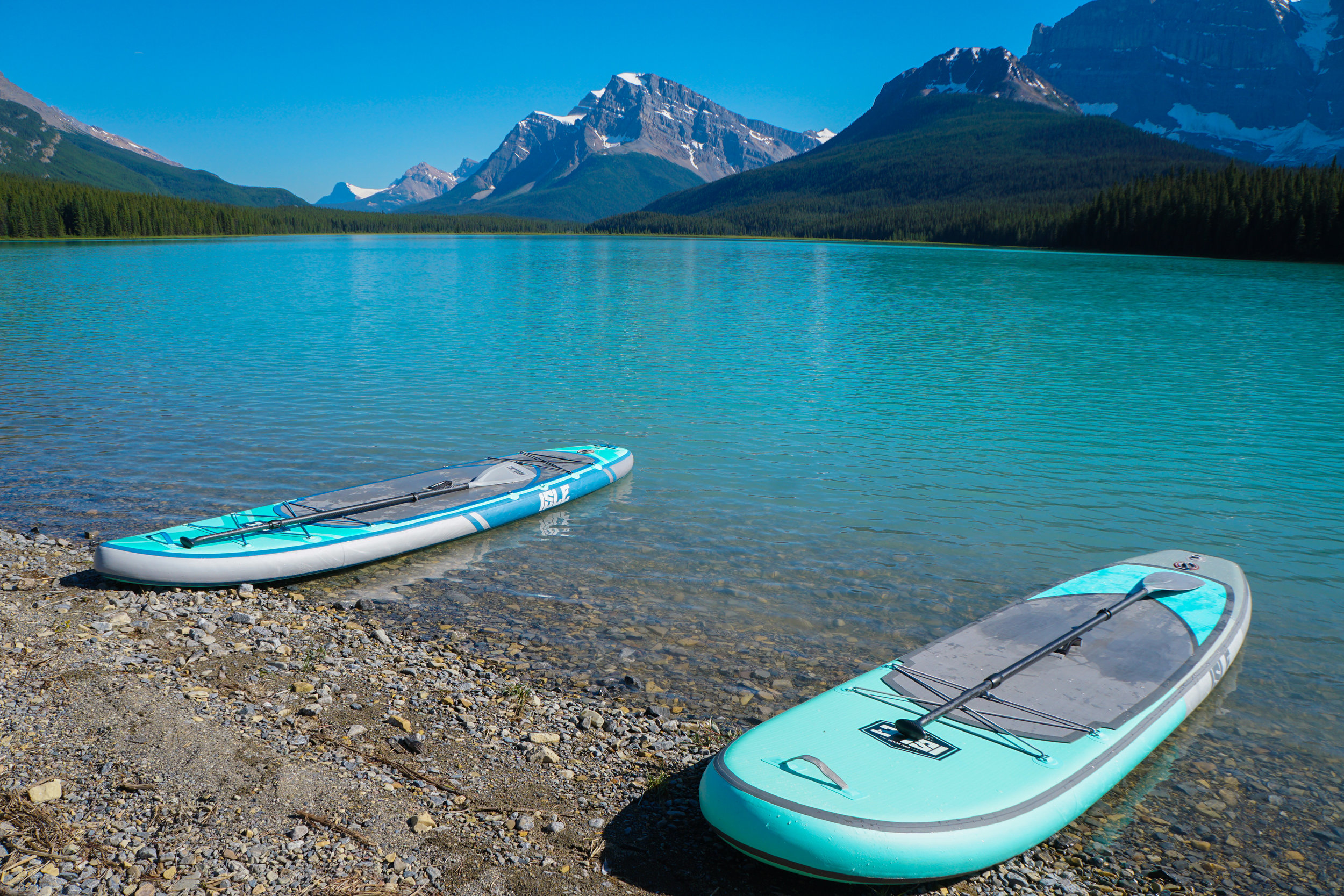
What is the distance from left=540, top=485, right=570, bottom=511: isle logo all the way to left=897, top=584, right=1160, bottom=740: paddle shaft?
7999 mm

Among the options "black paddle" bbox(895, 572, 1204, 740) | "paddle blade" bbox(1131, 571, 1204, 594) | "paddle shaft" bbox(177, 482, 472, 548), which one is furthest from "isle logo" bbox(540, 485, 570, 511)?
"paddle blade" bbox(1131, 571, 1204, 594)

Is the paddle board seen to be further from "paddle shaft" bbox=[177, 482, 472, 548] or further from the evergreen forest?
the evergreen forest

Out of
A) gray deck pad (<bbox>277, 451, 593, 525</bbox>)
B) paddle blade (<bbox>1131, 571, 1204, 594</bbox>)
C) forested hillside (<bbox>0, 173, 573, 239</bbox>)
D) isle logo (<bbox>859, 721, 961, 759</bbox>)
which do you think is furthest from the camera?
forested hillside (<bbox>0, 173, 573, 239</bbox>)

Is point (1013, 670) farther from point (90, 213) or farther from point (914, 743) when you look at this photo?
point (90, 213)

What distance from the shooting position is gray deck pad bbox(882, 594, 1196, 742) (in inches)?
253

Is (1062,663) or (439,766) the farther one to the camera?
(1062,663)

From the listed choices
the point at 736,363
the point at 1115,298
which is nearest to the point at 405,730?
the point at 736,363

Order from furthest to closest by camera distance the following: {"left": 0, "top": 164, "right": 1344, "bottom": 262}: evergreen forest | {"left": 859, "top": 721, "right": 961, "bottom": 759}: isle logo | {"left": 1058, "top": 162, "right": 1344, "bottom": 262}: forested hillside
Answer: {"left": 0, "top": 164, "right": 1344, "bottom": 262}: evergreen forest < {"left": 1058, "top": 162, "right": 1344, "bottom": 262}: forested hillside < {"left": 859, "top": 721, "right": 961, "bottom": 759}: isle logo

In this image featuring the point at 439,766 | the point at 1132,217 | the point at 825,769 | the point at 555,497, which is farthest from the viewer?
the point at 1132,217

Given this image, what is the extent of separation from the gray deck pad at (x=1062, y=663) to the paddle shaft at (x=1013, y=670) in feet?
0.23

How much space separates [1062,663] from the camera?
7266 mm

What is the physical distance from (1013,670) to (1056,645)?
0.75m

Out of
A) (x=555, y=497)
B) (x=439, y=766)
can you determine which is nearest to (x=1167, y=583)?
(x=439, y=766)

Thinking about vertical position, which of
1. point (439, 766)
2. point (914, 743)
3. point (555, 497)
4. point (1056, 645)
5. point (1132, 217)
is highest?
point (1132, 217)
